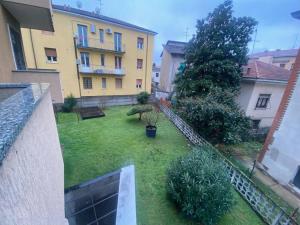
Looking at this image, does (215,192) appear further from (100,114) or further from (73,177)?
(100,114)

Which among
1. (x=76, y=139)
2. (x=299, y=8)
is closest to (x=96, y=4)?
(x=76, y=139)

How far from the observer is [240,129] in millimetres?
7418

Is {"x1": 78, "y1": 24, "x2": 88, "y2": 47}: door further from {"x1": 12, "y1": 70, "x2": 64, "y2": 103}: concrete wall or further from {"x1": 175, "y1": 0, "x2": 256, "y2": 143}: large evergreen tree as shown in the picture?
{"x1": 12, "y1": 70, "x2": 64, "y2": 103}: concrete wall

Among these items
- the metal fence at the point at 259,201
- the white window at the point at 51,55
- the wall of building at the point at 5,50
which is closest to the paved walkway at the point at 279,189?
the metal fence at the point at 259,201

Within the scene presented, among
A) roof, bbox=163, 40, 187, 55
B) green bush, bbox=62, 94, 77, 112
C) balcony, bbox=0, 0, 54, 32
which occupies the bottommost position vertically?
green bush, bbox=62, 94, 77, 112

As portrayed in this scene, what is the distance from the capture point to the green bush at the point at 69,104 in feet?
45.4

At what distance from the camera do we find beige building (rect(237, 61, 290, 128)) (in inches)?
460

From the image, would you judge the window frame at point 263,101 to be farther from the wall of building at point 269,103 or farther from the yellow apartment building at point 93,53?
the yellow apartment building at point 93,53

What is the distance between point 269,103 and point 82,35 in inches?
711

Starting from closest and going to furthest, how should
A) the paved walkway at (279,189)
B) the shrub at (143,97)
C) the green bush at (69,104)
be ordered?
the paved walkway at (279,189)
the green bush at (69,104)
the shrub at (143,97)

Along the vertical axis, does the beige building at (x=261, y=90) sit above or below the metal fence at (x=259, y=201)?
above

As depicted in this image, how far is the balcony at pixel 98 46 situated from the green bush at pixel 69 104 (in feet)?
16.4

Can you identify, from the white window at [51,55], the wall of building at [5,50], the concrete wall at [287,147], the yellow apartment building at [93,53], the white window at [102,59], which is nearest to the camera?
the wall of building at [5,50]

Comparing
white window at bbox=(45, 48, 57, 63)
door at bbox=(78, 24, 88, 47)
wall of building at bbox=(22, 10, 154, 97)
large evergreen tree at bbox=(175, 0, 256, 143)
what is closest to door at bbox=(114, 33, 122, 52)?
wall of building at bbox=(22, 10, 154, 97)
